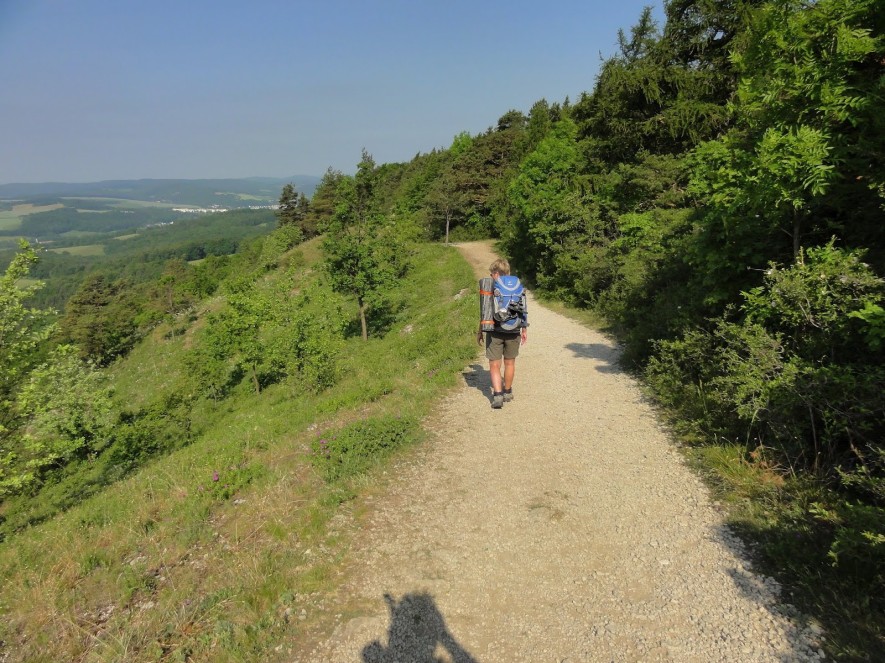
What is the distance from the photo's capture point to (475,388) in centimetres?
863

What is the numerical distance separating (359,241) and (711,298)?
46.2 feet

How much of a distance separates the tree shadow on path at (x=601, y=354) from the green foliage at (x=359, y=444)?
456 cm

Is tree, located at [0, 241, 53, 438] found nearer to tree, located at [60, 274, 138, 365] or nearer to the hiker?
the hiker

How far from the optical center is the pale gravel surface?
3.22 meters

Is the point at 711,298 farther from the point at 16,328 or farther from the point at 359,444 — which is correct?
the point at 16,328

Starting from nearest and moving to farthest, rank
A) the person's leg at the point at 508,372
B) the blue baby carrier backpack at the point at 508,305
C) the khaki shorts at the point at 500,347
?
the blue baby carrier backpack at the point at 508,305
the khaki shorts at the point at 500,347
the person's leg at the point at 508,372

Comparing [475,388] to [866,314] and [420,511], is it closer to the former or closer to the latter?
[420,511]

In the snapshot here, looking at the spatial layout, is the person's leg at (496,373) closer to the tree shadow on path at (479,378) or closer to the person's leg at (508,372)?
the person's leg at (508,372)

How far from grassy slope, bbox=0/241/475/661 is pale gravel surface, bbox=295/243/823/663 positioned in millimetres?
528

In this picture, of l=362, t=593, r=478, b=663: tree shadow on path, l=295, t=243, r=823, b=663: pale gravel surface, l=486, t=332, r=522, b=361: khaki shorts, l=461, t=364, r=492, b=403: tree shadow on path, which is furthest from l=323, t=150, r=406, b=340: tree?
l=362, t=593, r=478, b=663: tree shadow on path

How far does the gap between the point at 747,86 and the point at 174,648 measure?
26.4 ft

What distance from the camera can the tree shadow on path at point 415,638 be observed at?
321 centimetres

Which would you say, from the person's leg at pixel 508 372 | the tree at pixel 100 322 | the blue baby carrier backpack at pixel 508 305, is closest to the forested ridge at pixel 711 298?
the person's leg at pixel 508 372

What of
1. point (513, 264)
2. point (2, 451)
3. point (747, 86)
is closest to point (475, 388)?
point (747, 86)
